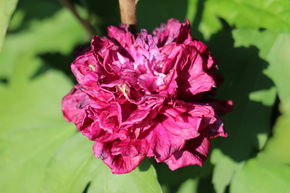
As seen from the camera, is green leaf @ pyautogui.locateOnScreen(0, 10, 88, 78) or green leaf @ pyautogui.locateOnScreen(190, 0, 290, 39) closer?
green leaf @ pyautogui.locateOnScreen(190, 0, 290, 39)

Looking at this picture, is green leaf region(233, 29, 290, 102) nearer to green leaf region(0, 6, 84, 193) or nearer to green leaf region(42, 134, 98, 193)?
green leaf region(42, 134, 98, 193)

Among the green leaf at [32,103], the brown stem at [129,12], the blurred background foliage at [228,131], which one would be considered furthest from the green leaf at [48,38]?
the brown stem at [129,12]

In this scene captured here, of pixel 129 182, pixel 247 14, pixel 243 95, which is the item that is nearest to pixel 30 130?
pixel 129 182

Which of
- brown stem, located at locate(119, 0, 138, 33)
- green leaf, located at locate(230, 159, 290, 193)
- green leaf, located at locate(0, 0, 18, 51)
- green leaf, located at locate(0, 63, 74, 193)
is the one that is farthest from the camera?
green leaf, located at locate(0, 63, 74, 193)

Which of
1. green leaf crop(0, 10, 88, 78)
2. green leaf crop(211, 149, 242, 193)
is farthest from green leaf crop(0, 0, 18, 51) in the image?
green leaf crop(0, 10, 88, 78)

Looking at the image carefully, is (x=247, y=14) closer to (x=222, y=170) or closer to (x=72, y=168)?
(x=222, y=170)
